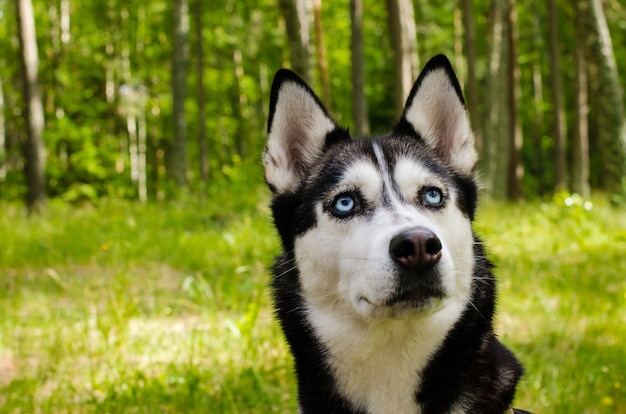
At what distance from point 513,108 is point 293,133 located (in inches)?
636

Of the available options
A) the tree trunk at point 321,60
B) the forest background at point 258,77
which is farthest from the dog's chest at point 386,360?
the tree trunk at point 321,60

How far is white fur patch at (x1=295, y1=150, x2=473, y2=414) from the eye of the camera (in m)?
2.40

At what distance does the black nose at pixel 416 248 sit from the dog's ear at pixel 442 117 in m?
0.89

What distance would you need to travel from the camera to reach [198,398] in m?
3.73

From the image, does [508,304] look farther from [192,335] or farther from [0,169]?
[0,169]

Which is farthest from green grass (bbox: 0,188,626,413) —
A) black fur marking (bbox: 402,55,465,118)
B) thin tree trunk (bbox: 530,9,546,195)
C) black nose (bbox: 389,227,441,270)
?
thin tree trunk (bbox: 530,9,546,195)

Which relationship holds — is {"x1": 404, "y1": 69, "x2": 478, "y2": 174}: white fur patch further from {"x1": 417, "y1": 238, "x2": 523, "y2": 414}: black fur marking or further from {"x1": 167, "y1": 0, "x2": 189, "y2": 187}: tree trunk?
{"x1": 167, "y1": 0, "x2": 189, "y2": 187}: tree trunk

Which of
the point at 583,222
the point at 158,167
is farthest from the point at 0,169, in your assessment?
the point at 583,222

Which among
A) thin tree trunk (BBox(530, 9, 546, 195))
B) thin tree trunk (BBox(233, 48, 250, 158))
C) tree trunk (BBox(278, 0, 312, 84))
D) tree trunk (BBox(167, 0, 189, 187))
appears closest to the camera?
tree trunk (BBox(278, 0, 312, 84))

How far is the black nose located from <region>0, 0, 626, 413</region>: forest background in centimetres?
141

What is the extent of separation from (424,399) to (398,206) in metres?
0.85

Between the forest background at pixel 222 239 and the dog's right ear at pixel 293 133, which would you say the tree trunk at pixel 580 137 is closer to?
the forest background at pixel 222 239

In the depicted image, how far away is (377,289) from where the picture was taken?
238 centimetres

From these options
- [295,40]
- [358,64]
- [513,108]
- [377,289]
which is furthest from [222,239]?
[513,108]
